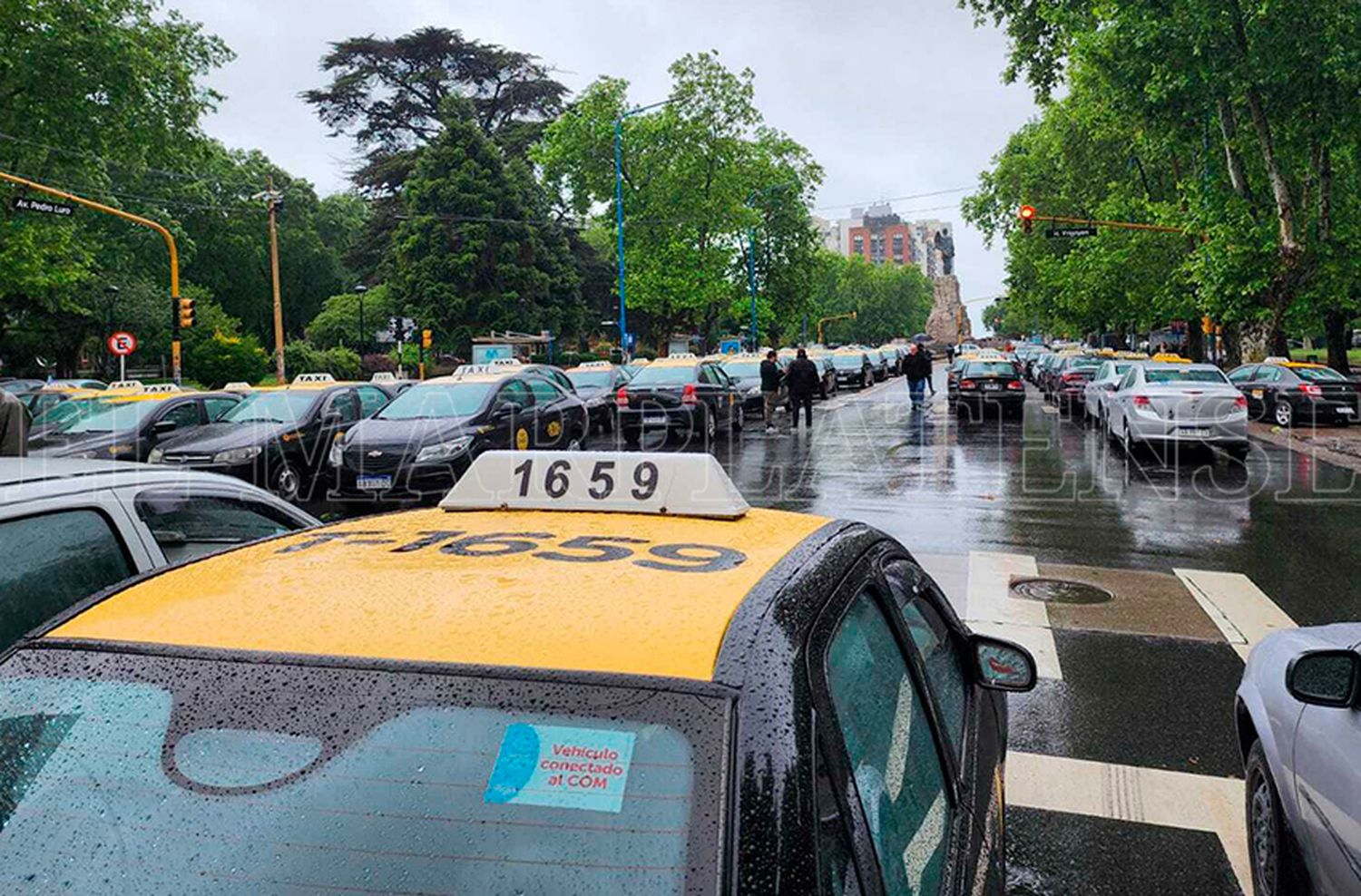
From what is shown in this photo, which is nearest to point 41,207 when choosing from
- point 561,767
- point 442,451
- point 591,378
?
point 591,378

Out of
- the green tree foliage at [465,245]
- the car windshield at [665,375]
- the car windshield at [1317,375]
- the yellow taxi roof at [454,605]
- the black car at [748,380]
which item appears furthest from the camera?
the green tree foliage at [465,245]

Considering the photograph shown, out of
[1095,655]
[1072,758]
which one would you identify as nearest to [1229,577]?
[1095,655]

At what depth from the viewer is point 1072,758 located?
15.3 ft

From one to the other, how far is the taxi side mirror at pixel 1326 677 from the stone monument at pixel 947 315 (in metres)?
146

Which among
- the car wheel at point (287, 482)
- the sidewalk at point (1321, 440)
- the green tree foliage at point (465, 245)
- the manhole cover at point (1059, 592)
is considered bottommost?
the manhole cover at point (1059, 592)

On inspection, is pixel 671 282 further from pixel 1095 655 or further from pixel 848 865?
pixel 848 865

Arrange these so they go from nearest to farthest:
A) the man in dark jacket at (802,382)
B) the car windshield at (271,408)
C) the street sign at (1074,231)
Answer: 1. the car windshield at (271,408)
2. the man in dark jacket at (802,382)
3. the street sign at (1074,231)

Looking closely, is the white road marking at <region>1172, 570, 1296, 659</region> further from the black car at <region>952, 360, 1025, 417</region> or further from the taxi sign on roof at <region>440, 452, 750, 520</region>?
the black car at <region>952, 360, 1025, 417</region>

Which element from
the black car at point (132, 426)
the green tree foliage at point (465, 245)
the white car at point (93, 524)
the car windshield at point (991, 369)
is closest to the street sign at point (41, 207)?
the black car at point (132, 426)

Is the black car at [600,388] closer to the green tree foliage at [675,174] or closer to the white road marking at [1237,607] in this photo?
the white road marking at [1237,607]

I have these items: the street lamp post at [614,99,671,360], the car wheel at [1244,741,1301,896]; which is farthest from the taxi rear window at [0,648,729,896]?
the street lamp post at [614,99,671,360]

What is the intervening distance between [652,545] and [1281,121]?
2647 cm

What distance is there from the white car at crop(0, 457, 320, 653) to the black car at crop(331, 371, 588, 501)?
8438mm

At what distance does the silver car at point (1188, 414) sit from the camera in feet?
50.3
